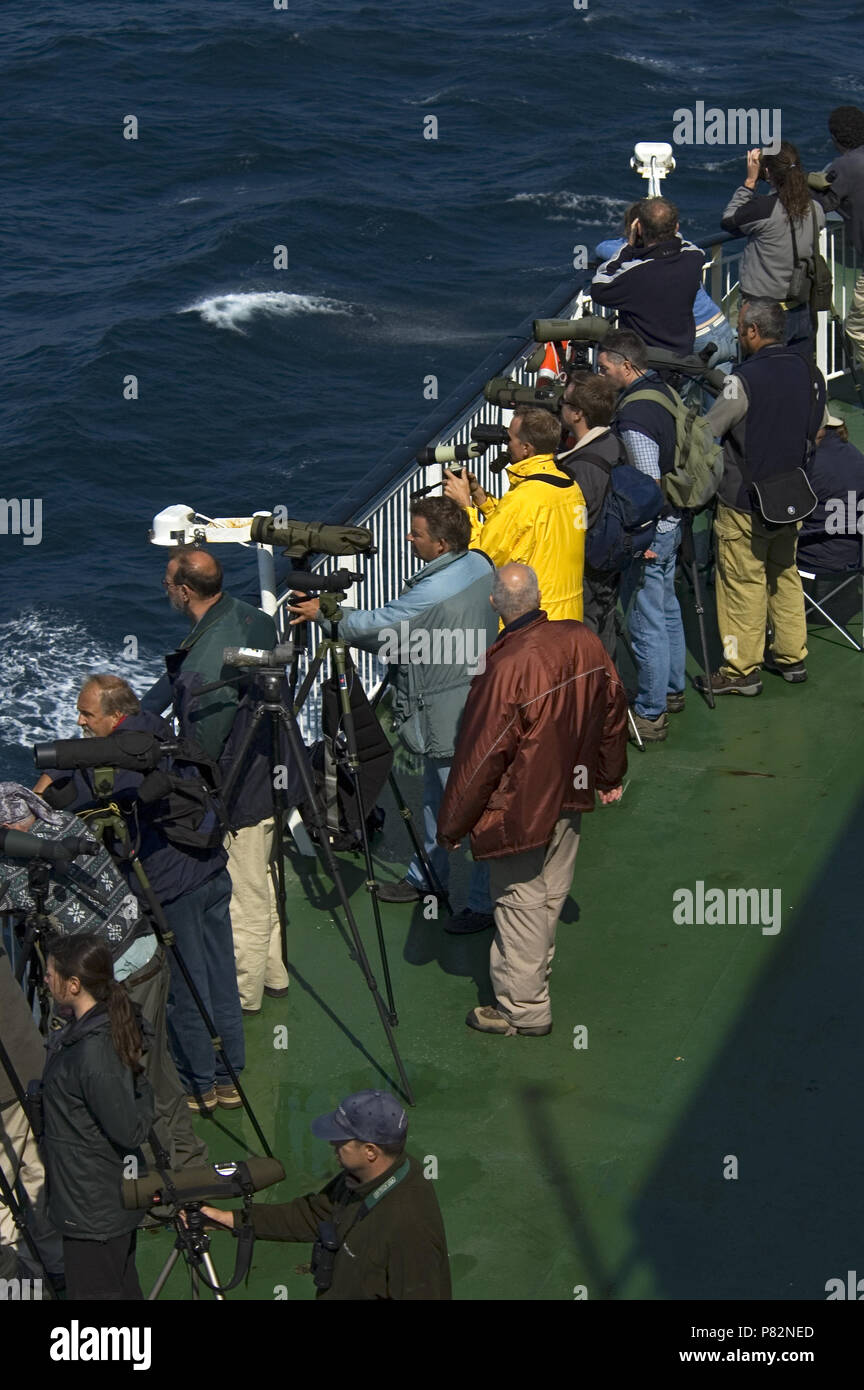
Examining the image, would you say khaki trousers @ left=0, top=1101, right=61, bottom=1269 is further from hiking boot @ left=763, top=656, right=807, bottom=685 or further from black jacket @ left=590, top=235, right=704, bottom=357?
black jacket @ left=590, top=235, right=704, bottom=357

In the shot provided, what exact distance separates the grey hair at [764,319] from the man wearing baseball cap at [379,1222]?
5647mm

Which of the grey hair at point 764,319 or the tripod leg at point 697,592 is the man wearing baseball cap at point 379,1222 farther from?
the grey hair at point 764,319

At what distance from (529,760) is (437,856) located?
4.73 ft

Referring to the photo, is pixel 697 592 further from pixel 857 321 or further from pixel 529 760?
pixel 857 321

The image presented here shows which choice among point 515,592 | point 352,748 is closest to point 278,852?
point 352,748

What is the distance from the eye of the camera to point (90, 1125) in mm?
5938

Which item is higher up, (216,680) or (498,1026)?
(216,680)

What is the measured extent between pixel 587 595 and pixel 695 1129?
3.04m

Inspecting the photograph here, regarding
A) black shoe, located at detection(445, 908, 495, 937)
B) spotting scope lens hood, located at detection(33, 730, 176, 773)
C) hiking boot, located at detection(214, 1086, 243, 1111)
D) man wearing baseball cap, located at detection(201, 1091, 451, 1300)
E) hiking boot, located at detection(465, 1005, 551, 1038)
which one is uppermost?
spotting scope lens hood, located at detection(33, 730, 176, 773)

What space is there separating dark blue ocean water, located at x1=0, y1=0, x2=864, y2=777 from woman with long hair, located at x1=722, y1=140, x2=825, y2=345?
15477 mm

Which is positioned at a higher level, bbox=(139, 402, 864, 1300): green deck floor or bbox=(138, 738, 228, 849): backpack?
bbox=(138, 738, 228, 849): backpack

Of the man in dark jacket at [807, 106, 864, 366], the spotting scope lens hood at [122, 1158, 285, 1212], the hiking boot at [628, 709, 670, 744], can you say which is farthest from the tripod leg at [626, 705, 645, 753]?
the spotting scope lens hood at [122, 1158, 285, 1212]

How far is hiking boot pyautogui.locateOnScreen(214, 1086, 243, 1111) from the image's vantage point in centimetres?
757
